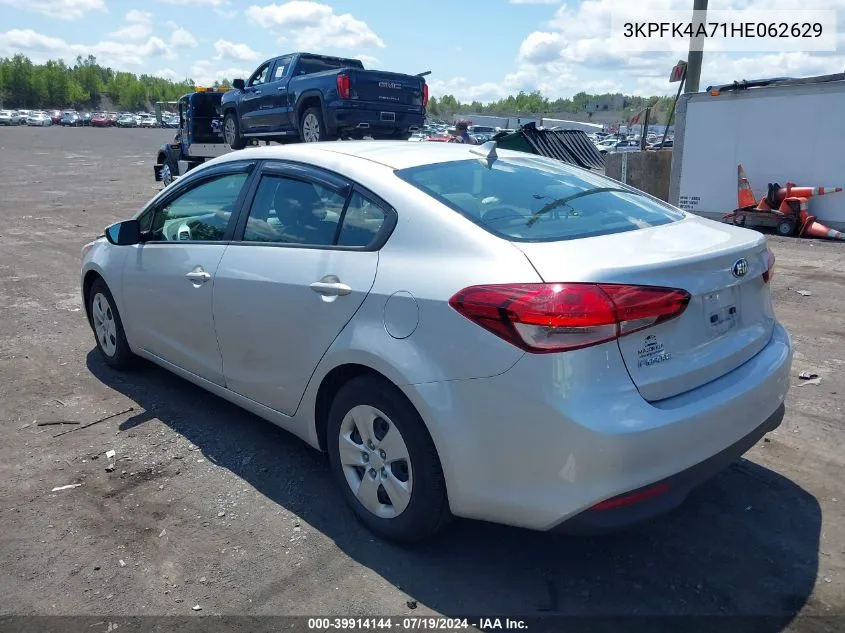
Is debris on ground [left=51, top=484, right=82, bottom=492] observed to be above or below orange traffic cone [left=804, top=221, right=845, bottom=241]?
below

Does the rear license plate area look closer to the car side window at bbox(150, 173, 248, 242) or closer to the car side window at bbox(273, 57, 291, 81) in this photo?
the car side window at bbox(150, 173, 248, 242)

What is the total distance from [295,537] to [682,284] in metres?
1.99

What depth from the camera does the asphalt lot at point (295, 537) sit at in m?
2.78

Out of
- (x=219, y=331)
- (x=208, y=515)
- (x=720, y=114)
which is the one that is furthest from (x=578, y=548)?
(x=720, y=114)

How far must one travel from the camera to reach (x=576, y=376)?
96.2 inches

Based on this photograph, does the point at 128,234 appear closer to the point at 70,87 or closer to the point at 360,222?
the point at 360,222

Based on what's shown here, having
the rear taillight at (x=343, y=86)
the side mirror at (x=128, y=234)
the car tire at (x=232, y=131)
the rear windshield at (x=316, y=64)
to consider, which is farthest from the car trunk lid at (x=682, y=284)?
the car tire at (x=232, y=131)

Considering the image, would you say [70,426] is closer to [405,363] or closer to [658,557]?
[405,363]

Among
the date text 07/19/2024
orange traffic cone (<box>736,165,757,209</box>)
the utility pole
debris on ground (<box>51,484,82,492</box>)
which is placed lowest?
the date text 07/19/2024

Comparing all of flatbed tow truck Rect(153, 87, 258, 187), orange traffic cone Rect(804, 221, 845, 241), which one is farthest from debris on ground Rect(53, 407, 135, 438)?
flatbed tow truck Rect(153, 87, 258, 187)

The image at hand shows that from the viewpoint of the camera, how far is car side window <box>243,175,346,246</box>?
3.39 metres

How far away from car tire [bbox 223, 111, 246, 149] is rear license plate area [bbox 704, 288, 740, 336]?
1394cm

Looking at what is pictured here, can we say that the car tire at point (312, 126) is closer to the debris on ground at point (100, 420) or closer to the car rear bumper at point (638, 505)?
the debris on ground at point (100, 420)

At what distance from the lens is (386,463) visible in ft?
9.90
